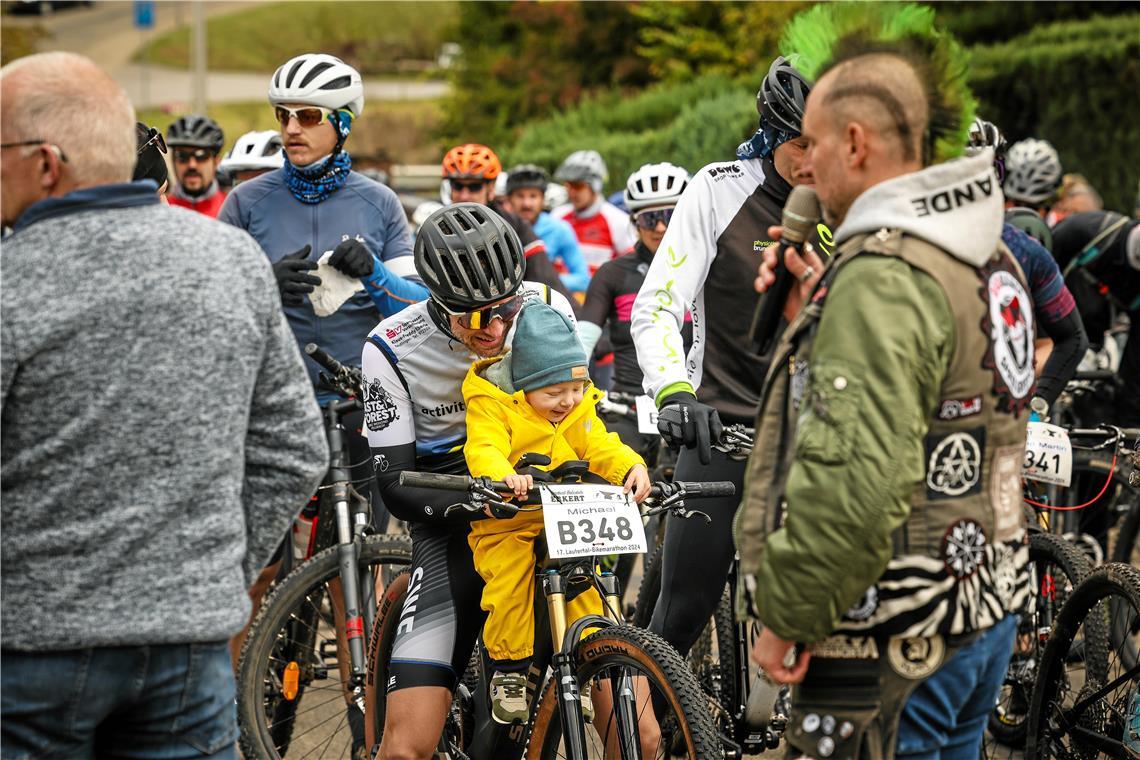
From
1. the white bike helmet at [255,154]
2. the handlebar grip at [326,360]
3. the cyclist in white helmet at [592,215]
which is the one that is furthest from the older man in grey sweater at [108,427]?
the cyclist in white helmet at [592,215]

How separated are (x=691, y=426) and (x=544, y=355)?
19.7 inches

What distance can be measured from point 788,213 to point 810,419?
2.09 feet

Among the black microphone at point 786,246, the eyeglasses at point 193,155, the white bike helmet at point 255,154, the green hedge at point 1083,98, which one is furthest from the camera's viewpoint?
the green hedge at point 1083,98

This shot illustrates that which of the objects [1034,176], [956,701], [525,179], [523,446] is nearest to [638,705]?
[523,446]

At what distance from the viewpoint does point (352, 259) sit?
561cm

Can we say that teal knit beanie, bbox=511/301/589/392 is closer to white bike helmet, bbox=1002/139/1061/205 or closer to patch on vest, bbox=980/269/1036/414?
patch on vest, bbox=980/269/1036/414

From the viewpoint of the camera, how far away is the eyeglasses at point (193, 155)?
27.5 feet

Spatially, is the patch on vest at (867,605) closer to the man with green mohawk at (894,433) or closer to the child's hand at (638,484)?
the man with green mohawk at (894,433)

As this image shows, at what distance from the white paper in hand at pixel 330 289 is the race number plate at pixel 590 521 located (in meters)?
2.22

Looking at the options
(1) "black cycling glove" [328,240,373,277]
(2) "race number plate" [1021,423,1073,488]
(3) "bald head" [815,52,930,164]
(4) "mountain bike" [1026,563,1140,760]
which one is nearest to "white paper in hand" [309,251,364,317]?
(1) "black cycling glove" [328,240,373,277]

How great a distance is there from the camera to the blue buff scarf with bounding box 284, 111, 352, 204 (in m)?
6.10

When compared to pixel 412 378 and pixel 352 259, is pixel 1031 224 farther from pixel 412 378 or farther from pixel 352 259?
pixel 412 378

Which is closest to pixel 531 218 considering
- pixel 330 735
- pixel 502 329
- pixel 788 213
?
pixel 330 735

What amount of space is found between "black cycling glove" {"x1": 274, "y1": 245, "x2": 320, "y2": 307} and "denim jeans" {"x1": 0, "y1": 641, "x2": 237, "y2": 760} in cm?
292
